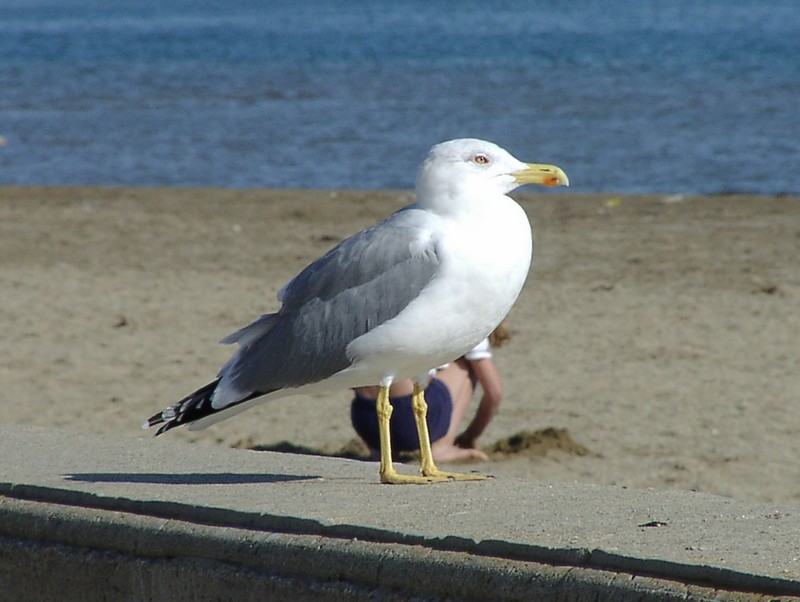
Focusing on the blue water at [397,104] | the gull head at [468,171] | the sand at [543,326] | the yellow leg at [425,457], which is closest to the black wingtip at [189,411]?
the yellow leg at [425,457]

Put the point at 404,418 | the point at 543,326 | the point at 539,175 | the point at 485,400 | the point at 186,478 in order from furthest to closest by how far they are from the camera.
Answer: the point at 543,326 → the point at 485,400 → the point at 404,418 → the point at 186,478 → the point at 539,175

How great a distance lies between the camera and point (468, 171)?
167 inches

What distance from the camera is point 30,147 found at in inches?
946

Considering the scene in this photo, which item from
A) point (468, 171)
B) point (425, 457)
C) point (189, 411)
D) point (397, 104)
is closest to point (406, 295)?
point (468, 171)

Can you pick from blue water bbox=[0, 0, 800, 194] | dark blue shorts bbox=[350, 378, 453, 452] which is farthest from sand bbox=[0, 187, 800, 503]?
blue water bbox=[0, 0, 800, 194]

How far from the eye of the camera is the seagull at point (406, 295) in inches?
163

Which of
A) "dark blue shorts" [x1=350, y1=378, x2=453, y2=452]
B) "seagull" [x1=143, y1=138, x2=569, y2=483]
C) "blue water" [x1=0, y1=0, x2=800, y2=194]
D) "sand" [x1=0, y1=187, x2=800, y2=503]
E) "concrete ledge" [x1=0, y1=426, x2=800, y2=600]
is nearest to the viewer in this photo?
"concrete ledge" [x1=0, y1=426, x2=800, y2=600]

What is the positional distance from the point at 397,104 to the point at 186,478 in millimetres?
25411

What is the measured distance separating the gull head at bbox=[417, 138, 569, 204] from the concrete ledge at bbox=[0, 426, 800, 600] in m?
0.90

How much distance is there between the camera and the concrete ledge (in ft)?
10.7

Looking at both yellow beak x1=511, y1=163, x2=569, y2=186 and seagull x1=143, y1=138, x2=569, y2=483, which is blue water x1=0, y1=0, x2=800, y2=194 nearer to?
yellow beak x1=511, y1=163, x2=569, y2=186

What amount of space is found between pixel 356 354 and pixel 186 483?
2.23 feet

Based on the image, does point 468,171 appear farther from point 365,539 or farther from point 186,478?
point 186,478

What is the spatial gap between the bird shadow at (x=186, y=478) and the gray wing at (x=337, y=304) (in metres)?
0.29
